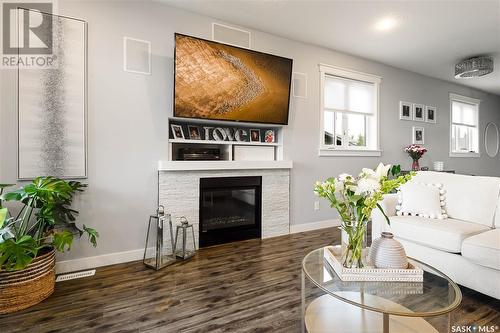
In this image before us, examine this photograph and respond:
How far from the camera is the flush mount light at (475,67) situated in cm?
393

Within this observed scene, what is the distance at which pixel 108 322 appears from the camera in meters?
1.63

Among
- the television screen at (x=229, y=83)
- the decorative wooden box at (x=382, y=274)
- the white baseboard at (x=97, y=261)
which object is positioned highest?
the television screen at (x=229, y=83)

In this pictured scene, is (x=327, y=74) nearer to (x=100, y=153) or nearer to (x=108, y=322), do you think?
(x=100, y=153)

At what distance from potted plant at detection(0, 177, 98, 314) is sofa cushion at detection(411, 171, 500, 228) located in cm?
328

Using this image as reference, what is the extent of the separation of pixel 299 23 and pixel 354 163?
226cm

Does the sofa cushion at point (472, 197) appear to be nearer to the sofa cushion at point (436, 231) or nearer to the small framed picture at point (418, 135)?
the sofa cushion at point (436, 231)

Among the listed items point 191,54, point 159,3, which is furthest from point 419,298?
point 159,3

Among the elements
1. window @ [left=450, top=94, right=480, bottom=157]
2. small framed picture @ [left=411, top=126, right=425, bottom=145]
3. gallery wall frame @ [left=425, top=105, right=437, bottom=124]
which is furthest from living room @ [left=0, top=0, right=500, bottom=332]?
window @ [left=450, top=94, right=480, bottom=157]

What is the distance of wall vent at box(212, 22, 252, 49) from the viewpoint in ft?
9.88

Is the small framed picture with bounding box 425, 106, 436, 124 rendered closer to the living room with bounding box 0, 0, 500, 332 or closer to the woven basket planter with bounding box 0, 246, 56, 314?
the living room with bounding box 0, 0, 500, 332

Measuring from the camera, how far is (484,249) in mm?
1757

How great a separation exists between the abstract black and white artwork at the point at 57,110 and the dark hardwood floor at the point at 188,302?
105 centimetres

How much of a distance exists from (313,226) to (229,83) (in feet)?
7.69

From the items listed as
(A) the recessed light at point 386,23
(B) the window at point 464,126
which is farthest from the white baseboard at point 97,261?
(B) the window at point 464,126
